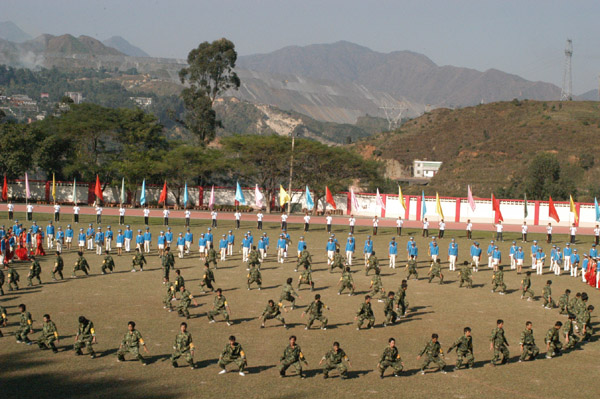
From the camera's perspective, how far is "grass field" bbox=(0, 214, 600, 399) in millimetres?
15172

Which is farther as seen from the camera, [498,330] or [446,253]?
[446,253]

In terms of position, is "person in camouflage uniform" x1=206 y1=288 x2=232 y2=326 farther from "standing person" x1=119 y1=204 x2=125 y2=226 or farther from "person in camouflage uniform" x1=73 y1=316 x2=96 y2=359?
"standing person" x1=119 y1=204 x2=125 y2=226

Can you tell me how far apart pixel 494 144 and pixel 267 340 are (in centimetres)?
10063

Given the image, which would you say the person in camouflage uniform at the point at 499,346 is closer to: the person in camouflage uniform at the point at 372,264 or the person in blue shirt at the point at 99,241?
the person in camouflage uniform at the point at 372,264

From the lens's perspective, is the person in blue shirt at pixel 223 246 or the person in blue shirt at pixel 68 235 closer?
the person in blue shirt at pixel 223 246

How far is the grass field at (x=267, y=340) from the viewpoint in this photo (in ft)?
49.8

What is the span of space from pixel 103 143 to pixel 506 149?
71.2m

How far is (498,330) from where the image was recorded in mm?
17578

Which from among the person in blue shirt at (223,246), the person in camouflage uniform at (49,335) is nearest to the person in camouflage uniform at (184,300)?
the person in camouflage uniform at (49,335)

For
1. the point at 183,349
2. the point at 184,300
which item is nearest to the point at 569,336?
the point at 183,349

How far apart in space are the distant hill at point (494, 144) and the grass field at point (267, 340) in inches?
2441

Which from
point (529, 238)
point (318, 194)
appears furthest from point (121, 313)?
point (318, 194)

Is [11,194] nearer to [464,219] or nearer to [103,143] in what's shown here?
[103,143]

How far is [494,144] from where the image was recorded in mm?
111125
